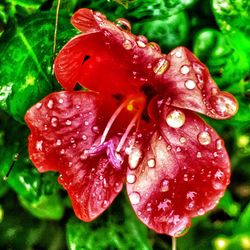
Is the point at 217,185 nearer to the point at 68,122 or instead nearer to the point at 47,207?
the point at 68,122

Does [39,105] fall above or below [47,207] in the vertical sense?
above

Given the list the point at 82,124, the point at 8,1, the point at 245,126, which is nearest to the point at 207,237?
the point at 245,126

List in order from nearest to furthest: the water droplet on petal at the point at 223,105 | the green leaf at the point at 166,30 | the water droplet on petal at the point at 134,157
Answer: the water droplet on petal at the point at 223,105, the water droplet on petal at the point at 134,157, the green leaf at the point at 166,30

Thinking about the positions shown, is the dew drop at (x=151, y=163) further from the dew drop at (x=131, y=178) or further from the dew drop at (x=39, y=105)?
the dew drop at (x=39, y=105)

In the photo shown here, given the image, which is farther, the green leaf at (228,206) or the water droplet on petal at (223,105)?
the green leaf at (228,206)

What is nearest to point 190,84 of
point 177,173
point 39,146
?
point 177,173

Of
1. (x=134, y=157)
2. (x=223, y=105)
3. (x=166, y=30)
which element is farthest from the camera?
(x=166, y=30)

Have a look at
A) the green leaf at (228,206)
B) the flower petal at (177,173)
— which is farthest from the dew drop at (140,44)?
the green leaf at (228,206)
